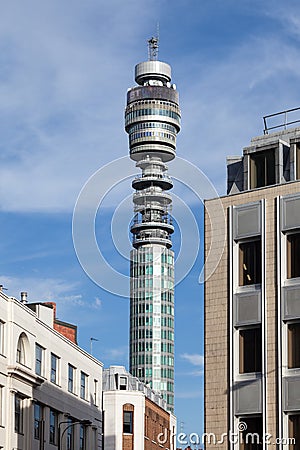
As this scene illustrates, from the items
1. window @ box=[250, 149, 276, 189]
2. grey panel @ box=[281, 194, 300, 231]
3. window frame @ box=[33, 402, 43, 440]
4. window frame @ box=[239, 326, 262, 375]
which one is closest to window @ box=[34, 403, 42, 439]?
window frame @ box=[33, 402, 43, 440]

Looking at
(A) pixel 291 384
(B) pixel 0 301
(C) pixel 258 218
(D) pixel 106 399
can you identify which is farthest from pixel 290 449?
(D) pixel 106 399

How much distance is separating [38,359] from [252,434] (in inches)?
1785

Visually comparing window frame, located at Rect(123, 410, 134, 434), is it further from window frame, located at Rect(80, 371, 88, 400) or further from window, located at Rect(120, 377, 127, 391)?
window frame, located at Rect(80, 371, 88, 400)

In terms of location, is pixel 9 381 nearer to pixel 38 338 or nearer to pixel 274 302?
pixel 38 338

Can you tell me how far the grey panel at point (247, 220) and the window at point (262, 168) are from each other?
1.89m

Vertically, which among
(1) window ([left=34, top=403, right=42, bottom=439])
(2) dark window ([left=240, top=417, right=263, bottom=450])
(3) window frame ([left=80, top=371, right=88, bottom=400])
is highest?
(3) window frame ([left=80, top=371, right=88, bottom=400])

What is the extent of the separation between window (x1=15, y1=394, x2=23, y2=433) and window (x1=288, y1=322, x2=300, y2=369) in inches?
1605

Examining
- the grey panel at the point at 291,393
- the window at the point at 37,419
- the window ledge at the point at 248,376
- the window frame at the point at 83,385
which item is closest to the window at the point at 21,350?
the window at the point at 37,419

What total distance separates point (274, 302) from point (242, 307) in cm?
185

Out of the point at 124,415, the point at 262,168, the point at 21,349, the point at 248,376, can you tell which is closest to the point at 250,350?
the point at 248,376

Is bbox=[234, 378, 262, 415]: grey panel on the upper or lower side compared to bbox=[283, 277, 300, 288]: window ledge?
lower

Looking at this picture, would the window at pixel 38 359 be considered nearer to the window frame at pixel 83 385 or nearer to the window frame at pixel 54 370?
the window frame at pixel 54 370

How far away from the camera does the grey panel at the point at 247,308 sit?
49.7 m

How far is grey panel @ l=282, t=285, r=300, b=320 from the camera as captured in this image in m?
48.3
